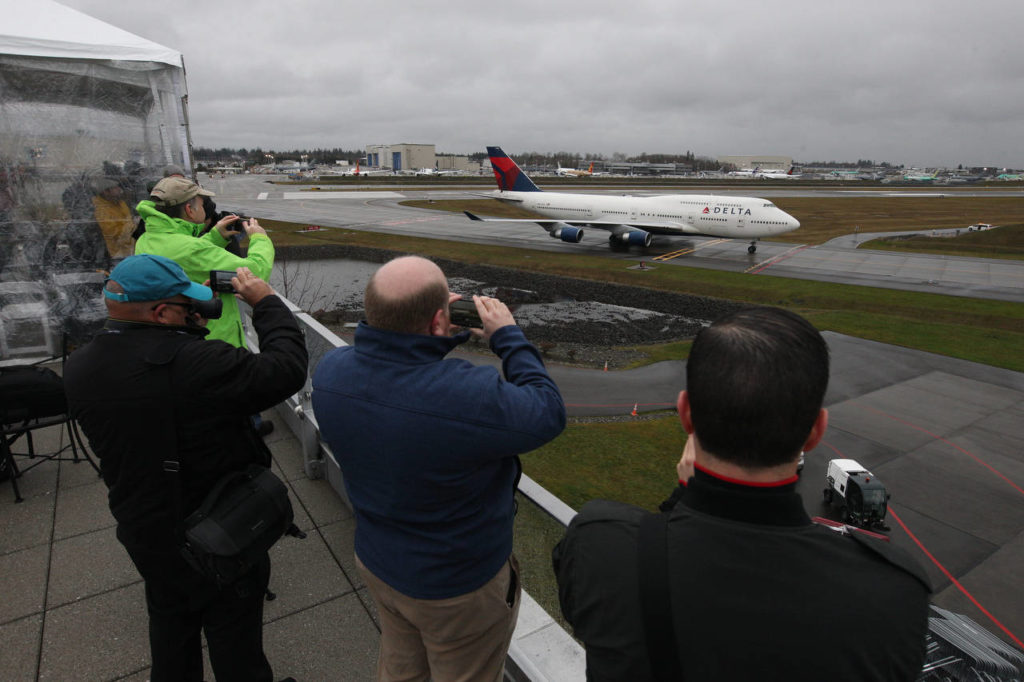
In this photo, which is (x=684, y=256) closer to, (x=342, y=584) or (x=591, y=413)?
(x=591, y=413)

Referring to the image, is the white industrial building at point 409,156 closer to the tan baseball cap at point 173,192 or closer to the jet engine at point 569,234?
the jet engine at point 569,234

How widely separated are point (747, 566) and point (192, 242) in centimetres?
458

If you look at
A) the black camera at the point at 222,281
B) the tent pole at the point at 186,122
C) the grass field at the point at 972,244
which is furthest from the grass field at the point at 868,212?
the black camera at the point at 222,281

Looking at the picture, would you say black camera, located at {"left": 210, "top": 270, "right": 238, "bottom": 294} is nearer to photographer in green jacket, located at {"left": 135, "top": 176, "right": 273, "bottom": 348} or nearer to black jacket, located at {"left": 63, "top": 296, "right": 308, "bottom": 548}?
photographer in green jacket, located at {"left": 135, "top": 176, "right": 273, "bottom": 348}

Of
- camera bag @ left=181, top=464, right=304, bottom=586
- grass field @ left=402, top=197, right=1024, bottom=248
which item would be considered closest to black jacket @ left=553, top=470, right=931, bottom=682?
camera bag @ left=181, top=464, right=304, bottom=586

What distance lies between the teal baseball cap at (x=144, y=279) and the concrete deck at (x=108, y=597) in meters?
2.43

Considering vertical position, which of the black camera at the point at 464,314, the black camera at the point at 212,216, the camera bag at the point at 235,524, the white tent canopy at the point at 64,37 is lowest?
the camera bag at the point at 235,524

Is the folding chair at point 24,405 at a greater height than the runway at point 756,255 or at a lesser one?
greater

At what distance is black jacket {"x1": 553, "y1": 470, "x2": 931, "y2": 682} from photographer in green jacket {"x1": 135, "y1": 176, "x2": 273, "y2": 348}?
388 centimetres

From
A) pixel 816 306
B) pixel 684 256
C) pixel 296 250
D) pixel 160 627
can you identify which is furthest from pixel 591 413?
pixel 296 250

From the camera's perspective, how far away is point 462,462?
228cm

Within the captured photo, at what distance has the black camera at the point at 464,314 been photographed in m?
2.74

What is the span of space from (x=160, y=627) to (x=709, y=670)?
309 centimetres

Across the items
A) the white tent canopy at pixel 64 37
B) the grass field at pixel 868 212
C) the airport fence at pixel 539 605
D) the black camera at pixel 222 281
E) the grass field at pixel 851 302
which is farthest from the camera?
the grass field at pixel 868 212
